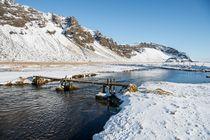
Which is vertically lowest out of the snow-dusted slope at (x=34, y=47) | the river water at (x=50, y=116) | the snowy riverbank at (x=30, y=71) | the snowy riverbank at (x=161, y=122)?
the river water at (x=50, y=116)

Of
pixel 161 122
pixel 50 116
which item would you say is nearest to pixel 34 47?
pixel 50 116

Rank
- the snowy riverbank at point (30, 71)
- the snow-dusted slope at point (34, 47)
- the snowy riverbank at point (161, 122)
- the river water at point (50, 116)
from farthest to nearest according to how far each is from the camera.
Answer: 1. the snow-dusted slope at point (34, 47)
2. the snowy riverbank at point (30, 71)
3. the river water at point (50, 116)
4. the snowy riverbank at point (161, 122)

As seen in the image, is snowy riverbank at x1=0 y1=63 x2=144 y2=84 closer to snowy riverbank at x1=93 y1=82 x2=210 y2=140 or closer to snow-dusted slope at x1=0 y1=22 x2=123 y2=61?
snowy riverbank at x1=93 y1=82 x2=210 y2=140

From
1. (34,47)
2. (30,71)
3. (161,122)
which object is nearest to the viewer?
(161,122)

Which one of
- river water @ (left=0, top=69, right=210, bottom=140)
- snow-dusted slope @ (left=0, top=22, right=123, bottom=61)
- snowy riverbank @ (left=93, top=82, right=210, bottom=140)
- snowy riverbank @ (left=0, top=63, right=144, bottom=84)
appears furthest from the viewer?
snow-dusted slope @ (left=0, top=22, right=123, bottom=61)

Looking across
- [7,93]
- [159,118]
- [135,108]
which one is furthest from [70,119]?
[7,93]

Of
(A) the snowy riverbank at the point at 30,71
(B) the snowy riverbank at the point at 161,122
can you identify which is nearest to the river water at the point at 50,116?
(B) the snowy riverbank at the point at 161,122

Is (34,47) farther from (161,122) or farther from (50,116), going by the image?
(161,122)

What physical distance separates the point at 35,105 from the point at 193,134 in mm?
19113

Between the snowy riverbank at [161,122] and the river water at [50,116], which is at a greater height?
the snowy riverbank at [161,122]

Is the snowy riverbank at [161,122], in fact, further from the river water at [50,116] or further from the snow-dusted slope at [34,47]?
the snow-dusted slope at [34,47]

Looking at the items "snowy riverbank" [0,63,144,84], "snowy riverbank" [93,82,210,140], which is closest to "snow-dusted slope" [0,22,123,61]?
"snowy riverbank" [0,63,144,84]

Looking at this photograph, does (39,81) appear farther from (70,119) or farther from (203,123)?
(203,123)

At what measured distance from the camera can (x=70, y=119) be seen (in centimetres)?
2325
